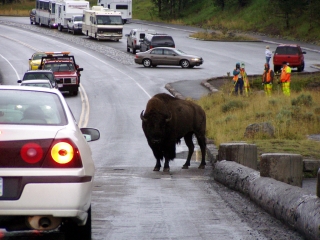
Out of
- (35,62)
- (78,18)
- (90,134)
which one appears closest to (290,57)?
(35,62)

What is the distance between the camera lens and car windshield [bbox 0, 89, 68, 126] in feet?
23.5

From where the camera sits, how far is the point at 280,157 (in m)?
10.5

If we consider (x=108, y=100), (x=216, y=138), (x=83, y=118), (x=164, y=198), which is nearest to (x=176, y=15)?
(x=108, y=100)

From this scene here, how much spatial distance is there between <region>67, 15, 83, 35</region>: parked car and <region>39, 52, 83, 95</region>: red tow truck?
32.5 metres

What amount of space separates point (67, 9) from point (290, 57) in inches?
1235

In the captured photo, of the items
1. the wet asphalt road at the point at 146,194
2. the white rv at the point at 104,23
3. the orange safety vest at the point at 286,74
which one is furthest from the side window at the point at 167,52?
the orange safety vest at the point at 286,74

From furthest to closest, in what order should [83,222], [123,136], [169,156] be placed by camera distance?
1. [123,136]
2. [169,156]
3. [83,222]

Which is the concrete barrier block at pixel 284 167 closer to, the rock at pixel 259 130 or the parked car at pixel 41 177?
the parked car at pixel 41 177

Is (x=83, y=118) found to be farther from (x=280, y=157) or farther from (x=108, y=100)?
(x=280, y=157)

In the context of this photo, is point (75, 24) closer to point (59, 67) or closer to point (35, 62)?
point (35, 62)

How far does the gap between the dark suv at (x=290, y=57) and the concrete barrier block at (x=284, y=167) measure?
37501mm

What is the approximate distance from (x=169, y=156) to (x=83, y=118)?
45.6ft

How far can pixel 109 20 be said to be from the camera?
65.9 meters

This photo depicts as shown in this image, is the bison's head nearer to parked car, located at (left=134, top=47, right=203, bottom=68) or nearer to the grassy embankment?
the grassy embankment
